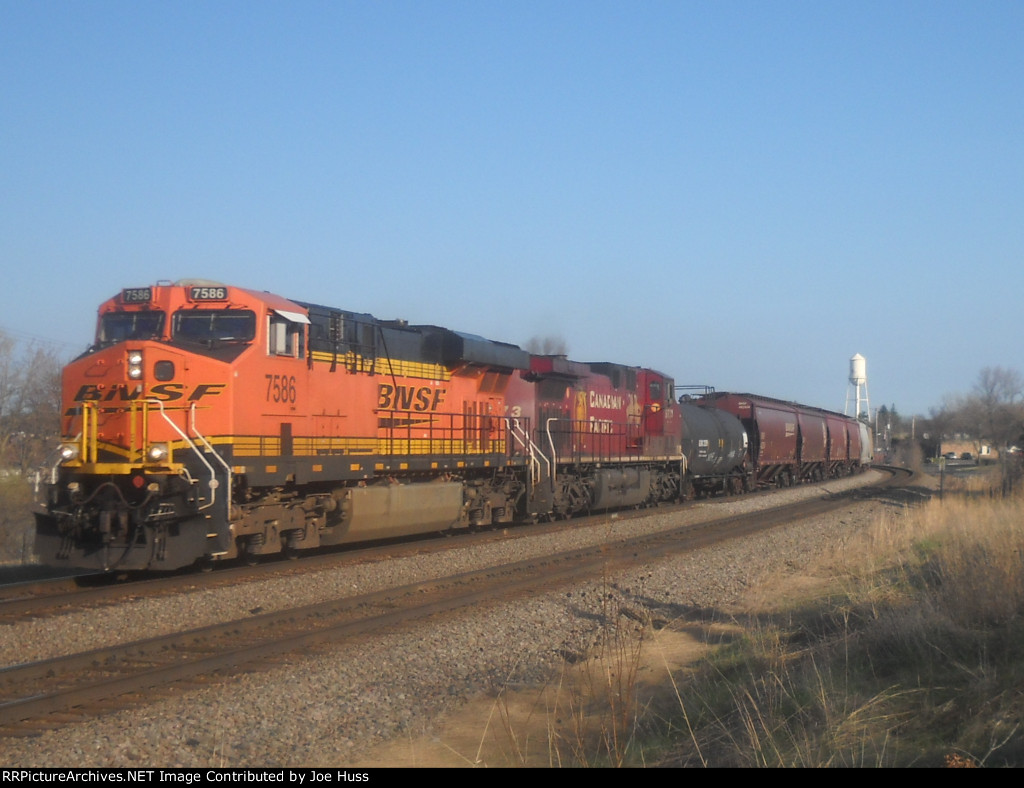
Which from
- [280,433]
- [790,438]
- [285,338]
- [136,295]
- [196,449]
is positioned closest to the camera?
[196,449]

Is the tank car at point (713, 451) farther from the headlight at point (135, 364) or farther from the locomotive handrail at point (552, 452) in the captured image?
the headlight at point (135, 364)

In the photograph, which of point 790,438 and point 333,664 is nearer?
point 333,664

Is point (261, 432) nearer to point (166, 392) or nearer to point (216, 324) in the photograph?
point (166, 392)

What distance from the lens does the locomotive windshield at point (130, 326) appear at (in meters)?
12.2

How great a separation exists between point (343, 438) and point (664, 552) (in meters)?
5.77

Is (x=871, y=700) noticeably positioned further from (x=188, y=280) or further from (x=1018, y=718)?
(x=188, y=280)

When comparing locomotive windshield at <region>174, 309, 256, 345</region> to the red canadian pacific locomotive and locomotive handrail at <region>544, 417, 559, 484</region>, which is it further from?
locomotive handrail at <region>544, 417, 559, 484</region>

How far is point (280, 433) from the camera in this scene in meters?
12.7

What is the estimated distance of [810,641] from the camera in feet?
26.9

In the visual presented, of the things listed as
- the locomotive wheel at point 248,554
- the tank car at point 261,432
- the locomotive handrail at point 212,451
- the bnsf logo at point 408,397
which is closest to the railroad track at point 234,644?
the locomotive handrail at point 212,451

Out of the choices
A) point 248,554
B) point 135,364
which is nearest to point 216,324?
point 135,364

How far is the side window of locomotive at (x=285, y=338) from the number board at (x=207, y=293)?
0.71m

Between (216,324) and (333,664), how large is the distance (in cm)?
594

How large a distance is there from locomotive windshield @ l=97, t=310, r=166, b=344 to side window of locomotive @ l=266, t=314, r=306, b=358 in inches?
56.1
